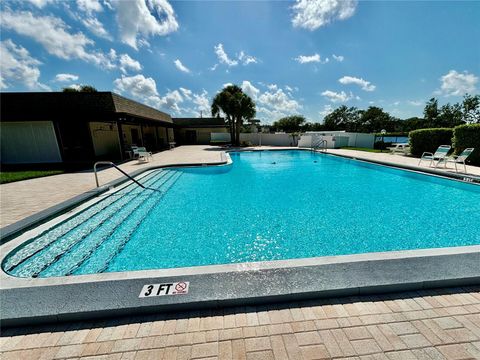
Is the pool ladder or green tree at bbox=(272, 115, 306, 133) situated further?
green tree at bbox=(272, 115, 306, 133)

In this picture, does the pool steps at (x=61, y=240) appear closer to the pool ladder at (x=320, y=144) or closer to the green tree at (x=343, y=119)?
the pool ladder at (x=320, y=144)

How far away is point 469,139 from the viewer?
9.71 meters

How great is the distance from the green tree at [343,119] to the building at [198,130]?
156 ft

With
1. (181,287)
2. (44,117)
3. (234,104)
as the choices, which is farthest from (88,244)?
(234,104)

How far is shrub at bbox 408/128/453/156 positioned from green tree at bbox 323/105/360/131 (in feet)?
172

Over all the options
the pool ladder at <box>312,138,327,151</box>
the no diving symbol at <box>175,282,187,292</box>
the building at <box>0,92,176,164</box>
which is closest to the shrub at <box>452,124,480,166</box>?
the pool ladder at <box>312,138,327,151</box>

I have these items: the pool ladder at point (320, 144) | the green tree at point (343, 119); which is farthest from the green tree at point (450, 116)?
the pool ladder at point (320, 144)

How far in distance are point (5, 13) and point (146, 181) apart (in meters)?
7.17

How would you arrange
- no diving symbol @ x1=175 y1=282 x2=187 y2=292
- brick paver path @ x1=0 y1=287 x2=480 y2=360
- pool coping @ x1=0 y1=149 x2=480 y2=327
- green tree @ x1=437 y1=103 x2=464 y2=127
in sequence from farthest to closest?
green tree @ x1=437 y1=103 x2=464 y2=127
no diving symbol @ x1=175 y1=282 x2=187 y2=292
pool coping @ x1=0 y1=149 x2=480 y2=327
brick paver path @ x1=0 y1=287 x2=480 y2=360

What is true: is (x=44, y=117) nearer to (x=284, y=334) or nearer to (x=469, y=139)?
(x=284, y=334)

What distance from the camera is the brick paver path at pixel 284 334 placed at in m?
1.51

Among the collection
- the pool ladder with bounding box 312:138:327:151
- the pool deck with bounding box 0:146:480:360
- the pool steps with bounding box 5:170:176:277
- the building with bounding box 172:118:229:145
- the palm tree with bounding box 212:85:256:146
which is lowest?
the pool steps with bounding box 5:170:176:277

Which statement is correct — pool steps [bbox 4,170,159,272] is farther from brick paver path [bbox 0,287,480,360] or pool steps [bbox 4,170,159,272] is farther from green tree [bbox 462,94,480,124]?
green tree [bbox 462,94,480,124]

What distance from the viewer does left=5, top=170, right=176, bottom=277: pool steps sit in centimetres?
311
